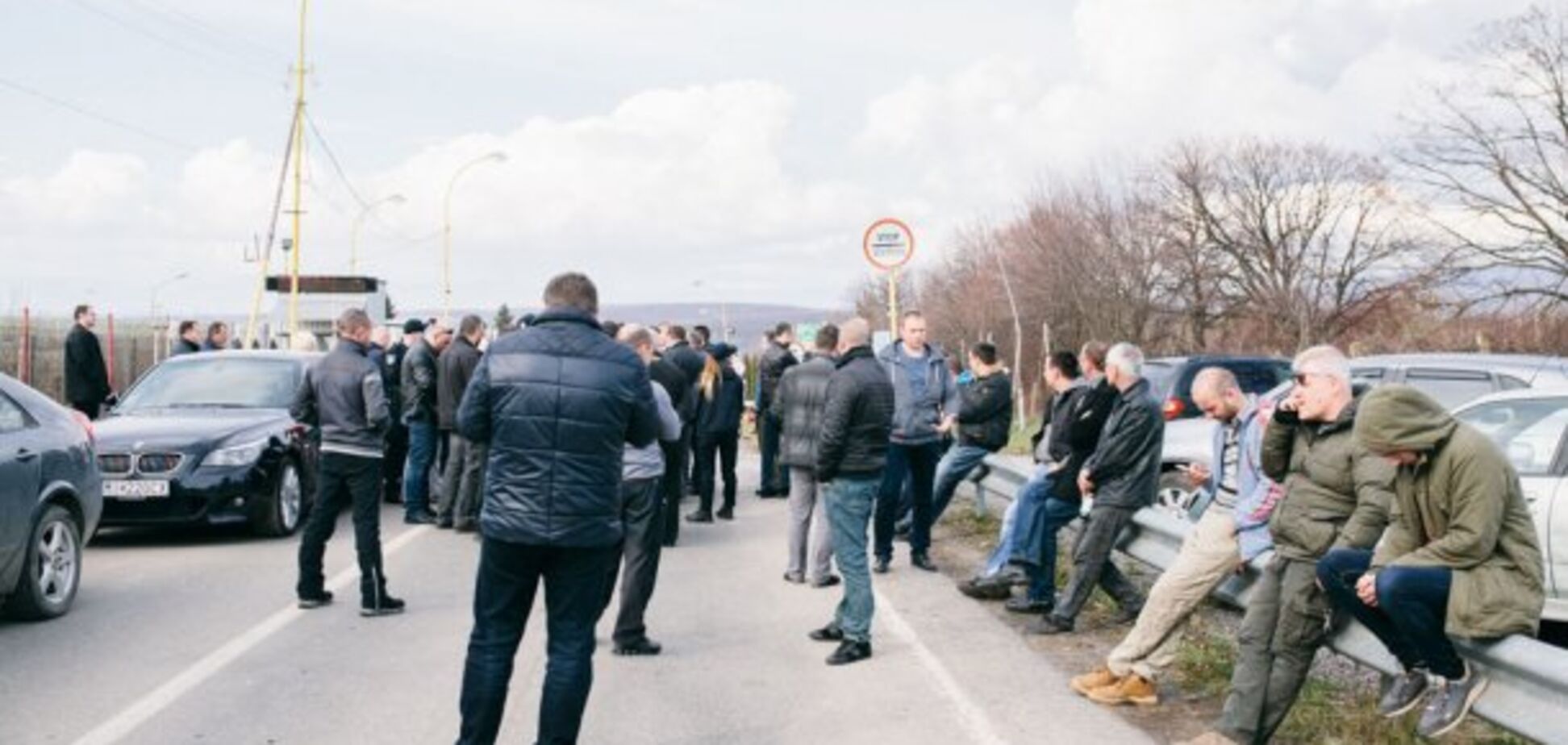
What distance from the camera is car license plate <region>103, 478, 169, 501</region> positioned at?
37.2 ft

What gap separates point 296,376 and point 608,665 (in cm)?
700

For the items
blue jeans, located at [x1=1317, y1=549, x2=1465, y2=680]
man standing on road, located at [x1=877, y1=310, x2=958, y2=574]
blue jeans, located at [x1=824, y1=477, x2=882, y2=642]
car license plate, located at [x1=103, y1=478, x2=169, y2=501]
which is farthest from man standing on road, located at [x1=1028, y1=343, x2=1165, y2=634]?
car license plate, located at [x1=103, y1=478, x2=169, y2=501]

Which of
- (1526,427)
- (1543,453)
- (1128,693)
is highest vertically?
(1526,427)

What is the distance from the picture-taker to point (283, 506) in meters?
12.2

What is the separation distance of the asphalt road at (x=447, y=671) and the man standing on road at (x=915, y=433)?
1.35 ft

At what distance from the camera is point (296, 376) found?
1350 centimetres

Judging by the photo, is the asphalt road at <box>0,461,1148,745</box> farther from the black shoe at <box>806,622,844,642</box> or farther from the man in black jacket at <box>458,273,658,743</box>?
the man in black jacket at <box>458,273,658,743</box>

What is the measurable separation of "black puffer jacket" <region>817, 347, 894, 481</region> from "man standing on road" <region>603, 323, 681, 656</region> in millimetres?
873

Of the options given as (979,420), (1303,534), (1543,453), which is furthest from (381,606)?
(1543,453)

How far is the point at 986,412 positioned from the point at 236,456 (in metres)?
6.13

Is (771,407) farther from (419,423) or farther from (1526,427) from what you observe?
(1526,427)

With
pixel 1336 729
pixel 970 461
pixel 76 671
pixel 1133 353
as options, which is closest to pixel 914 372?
pixel 970 461

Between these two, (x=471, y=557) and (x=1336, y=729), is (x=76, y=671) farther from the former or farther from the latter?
(x=1336, y=729)

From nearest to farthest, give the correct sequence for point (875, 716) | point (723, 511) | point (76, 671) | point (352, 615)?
point (875, 716) → point (76, 671) → point (352, 615) → point (723, 511)
